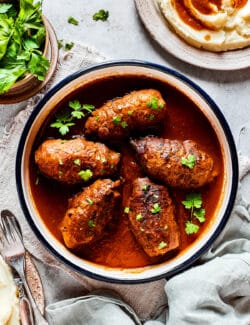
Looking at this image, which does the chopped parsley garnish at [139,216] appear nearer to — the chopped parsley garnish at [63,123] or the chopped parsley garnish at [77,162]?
the chopped parsley garnish at [77,162]

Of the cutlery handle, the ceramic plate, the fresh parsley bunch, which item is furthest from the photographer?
the ceramic plate

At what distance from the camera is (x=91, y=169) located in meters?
4.51

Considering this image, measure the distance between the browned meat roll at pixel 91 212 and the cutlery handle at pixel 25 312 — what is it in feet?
2.12

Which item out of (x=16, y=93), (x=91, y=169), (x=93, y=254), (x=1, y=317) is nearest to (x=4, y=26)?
(x=16, y=93)

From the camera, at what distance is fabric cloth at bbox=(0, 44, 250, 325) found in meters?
4.70

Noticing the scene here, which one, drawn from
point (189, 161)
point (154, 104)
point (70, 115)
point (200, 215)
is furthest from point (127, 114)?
point (200, 215)

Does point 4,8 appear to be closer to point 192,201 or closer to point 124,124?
point 124,124

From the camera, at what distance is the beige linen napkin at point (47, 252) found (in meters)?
4.83

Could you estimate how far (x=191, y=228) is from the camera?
15.2 feet

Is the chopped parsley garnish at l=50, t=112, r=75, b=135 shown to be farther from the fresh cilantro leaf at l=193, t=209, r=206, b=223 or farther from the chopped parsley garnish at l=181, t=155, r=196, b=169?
the fresh cilantro leaf at l=193, t=209, r=206, b=223

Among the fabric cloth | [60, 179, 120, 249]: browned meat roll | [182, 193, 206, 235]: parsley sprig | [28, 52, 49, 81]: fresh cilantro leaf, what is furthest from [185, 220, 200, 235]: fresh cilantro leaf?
[28, 52, 49, 81]: fresh cilantro leaf

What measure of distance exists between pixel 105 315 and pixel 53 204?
93 cm

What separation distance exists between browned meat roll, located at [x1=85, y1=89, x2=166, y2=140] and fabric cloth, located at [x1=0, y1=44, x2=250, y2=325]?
1.79 feet

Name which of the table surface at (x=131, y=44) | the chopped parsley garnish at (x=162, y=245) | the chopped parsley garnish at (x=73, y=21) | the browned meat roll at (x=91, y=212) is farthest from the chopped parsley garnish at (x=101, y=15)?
the chopped parsley garnish at (x=162, y=245)
